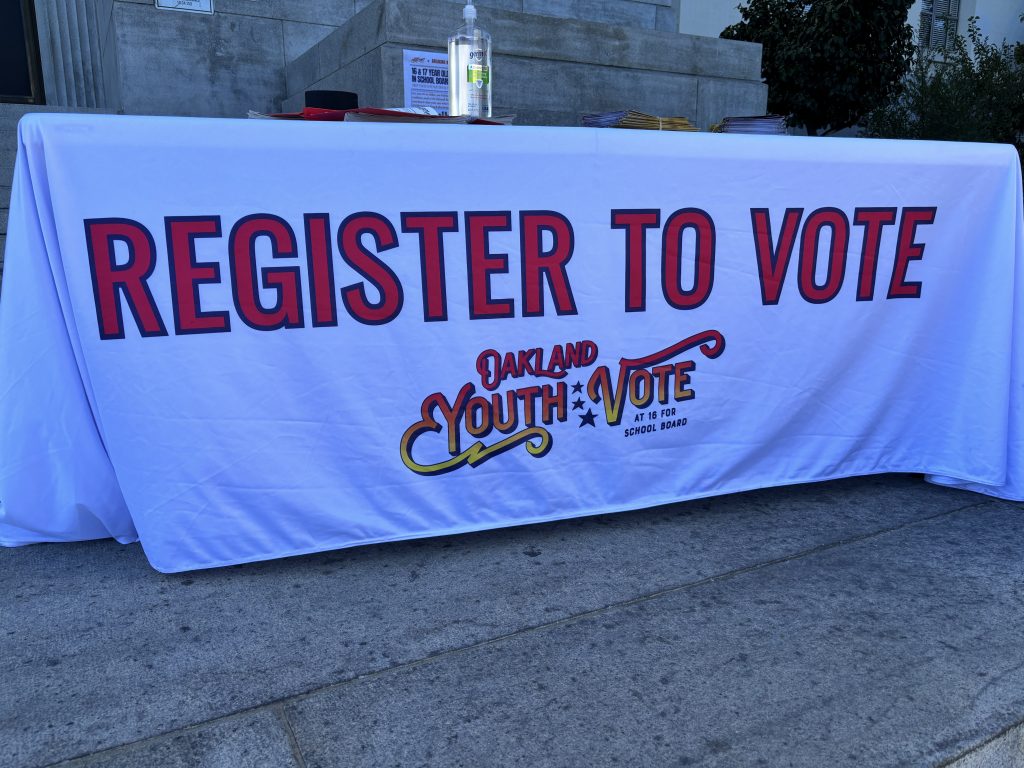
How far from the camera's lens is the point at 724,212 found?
253 cm

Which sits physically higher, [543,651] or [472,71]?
[472,71]

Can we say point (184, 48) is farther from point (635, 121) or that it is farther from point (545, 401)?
point (545, 401)

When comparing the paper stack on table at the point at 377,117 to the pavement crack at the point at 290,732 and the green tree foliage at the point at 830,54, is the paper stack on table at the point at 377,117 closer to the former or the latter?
the pavement crack at the point at 290,732

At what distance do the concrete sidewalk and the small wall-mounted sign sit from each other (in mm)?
4367

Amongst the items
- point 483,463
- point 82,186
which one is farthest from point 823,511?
point 82,186

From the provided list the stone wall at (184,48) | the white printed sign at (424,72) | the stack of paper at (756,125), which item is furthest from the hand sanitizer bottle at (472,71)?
the stone wall at (184,48)

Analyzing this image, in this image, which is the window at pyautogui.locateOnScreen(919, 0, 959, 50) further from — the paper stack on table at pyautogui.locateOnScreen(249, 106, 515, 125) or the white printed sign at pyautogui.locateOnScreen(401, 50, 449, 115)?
the paper stack on table at pyautogui.locateOnScreen(249, 106, 515, 125)

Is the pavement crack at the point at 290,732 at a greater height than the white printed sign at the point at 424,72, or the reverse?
the white printed sign at the point at 424,72

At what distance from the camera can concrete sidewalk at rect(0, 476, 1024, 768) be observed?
158cm

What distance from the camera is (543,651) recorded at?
189cm

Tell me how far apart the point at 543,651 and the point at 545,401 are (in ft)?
2.63

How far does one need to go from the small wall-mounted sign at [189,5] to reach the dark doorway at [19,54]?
1645 mm

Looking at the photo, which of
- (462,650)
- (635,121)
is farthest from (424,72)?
(462,650)

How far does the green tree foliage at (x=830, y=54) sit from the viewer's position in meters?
8.11
